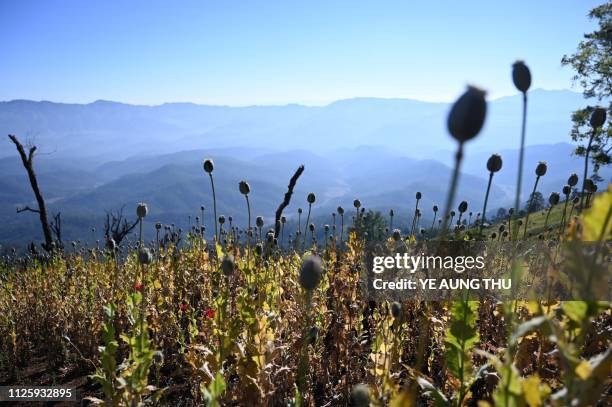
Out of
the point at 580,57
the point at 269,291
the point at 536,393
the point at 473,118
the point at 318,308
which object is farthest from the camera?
the point at 580,57

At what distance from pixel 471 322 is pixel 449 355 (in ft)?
0.67

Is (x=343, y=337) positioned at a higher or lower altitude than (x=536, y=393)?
lower

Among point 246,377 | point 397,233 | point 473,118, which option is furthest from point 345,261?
point 473,118

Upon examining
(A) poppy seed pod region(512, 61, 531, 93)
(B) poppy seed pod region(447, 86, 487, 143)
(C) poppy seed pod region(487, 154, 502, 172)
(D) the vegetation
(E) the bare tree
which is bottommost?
(E) the bare tree

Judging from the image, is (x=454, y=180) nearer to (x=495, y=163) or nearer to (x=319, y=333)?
(x=495, y=163)

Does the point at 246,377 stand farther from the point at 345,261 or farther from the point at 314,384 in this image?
the point at 345,261

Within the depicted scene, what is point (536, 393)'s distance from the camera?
1.25 metres

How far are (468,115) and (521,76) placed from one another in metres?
0.66

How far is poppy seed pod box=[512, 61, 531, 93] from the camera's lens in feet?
5.16

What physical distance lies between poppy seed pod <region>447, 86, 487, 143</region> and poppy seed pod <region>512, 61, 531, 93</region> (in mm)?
551

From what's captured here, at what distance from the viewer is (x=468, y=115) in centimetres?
110

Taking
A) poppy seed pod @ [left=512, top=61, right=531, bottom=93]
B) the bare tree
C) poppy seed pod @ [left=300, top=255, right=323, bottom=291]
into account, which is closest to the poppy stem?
poppy seed pod @ [left=512, top=61, right=531, bottom=93]

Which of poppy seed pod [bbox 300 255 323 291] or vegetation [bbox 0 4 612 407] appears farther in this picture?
poppy seed pod [bbox 300 255 323 291]

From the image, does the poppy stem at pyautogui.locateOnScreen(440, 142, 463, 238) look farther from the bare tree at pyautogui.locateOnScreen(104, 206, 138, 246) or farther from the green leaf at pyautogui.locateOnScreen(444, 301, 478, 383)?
the bare tree at pyautogui.locateOnScreen(104, 206, 138, 246)
